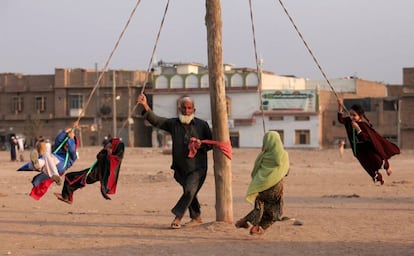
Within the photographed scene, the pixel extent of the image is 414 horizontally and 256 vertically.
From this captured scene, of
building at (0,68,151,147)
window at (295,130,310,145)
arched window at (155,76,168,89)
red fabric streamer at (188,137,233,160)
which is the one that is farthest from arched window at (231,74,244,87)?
red fabric streamer at (188,137,233,160)

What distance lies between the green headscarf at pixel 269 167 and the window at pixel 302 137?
61.1m

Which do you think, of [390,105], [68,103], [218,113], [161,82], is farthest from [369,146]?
[68,103]

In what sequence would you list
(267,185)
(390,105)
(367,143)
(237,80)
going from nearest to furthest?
(267,185), (367,143), (390,105), (237,80)

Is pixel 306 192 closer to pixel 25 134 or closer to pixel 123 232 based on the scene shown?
pixel 123 232

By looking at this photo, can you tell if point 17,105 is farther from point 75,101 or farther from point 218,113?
point 218,113

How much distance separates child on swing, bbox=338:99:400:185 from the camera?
1288cm

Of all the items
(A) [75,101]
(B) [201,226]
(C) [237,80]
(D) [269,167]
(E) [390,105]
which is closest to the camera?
(D) [269,167]

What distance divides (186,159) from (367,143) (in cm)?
293

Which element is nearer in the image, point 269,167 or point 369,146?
point 269,167

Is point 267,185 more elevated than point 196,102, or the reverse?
point 196,102

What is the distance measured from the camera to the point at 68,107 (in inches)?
3238

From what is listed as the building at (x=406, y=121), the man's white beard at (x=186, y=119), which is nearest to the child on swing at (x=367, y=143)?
the man's white beard at (x=186, y=119)

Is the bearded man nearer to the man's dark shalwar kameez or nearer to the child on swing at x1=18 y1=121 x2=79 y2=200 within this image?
the man's dark shalwar kameez

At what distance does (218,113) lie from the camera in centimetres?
1220
